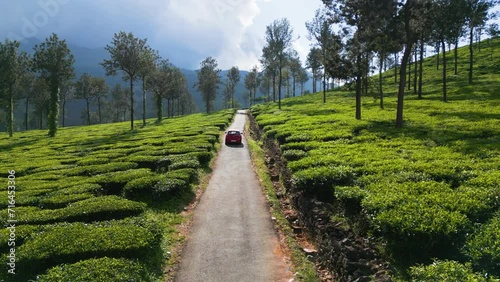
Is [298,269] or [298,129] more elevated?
[298,129]

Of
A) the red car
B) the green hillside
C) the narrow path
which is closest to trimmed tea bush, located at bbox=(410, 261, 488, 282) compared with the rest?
the green hillside

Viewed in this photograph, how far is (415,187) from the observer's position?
1220cm

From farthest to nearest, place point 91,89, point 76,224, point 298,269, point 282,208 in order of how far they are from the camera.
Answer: point 91,89, point 282,208, point 76,224, point 298,269

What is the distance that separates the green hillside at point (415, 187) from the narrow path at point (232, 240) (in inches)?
79.9

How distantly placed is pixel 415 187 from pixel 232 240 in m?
6.88

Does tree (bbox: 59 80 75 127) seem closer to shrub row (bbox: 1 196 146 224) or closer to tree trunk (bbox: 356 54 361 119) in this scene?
tree trunk (bbox: 356 54 361 119)

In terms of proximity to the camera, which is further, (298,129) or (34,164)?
(298,129)

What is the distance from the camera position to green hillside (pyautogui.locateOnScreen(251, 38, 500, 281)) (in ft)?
27.5

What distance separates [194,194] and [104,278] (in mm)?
10927

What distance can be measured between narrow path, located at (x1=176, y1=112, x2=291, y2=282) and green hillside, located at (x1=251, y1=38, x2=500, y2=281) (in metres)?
2.03

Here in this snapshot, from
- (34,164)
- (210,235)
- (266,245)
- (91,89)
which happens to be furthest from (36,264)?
(91,89)

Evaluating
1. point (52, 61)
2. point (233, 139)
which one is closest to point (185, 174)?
point (233, 139)

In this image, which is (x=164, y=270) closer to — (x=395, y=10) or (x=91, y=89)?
(x=395, y=10)

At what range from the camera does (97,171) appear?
75.7ft
